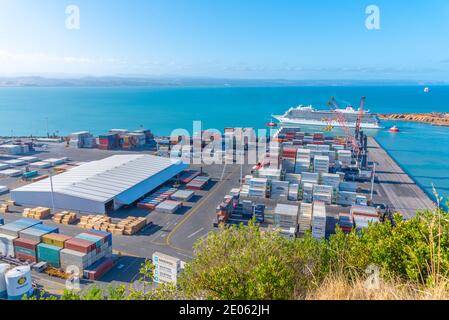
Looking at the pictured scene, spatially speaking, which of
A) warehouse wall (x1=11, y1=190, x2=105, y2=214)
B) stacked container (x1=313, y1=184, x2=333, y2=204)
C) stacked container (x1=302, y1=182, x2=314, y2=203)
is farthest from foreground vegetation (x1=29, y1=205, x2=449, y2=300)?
stacked container (x1=302, y1=182, x2=314, y2=203)

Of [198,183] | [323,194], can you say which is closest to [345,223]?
[323,194]

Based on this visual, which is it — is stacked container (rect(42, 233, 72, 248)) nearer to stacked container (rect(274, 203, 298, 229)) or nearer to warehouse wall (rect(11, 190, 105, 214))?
warehouse wall (rect(11, 190, 105, 214))

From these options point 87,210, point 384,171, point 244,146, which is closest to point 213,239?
point 87,210

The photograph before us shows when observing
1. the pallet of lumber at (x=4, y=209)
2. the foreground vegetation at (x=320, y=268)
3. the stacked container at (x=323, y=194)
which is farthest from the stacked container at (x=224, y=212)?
the pallet of lumber at (x=4, y=209)

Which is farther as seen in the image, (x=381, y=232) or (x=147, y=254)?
(x=147, y=254)

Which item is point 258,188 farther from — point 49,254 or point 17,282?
point 17,282

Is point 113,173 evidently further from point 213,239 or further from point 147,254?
point 213,239
